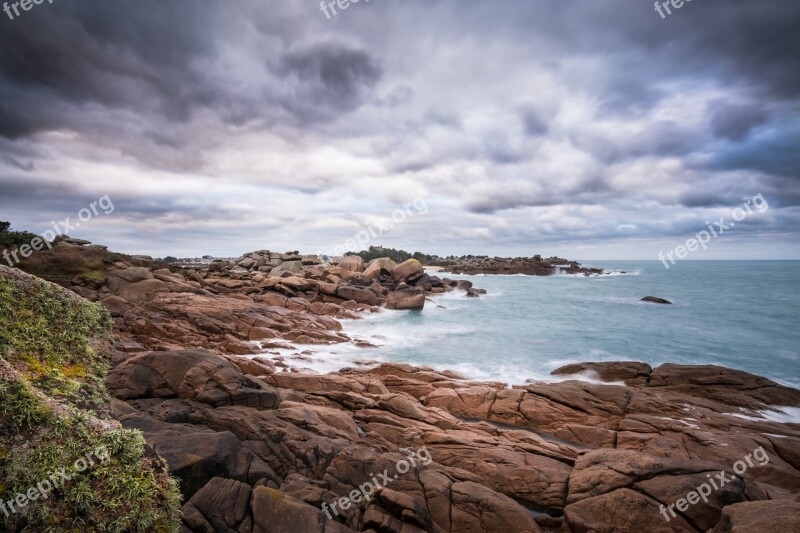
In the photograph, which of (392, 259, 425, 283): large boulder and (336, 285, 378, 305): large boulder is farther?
(392, 259, 425, 283): large boulder

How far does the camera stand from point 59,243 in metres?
32.4

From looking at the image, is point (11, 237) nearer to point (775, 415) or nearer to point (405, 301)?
point (405, 301)

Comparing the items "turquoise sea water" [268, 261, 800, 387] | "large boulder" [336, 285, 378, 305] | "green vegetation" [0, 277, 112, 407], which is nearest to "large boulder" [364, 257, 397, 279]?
"turquoise sea water" [268, 261, 800, 387]

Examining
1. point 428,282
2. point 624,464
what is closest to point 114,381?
point 624,464

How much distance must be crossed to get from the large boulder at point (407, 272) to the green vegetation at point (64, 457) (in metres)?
50.7

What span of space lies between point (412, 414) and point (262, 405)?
16.5 feet

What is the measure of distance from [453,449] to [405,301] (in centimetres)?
3199

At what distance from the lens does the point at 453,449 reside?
33.8ft

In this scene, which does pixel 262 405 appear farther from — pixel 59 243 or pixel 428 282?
pixel 428 282

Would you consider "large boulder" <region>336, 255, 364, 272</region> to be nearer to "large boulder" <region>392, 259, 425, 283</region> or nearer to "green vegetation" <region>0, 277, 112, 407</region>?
"large boulder" <region>392, 259, 425, 283</region>

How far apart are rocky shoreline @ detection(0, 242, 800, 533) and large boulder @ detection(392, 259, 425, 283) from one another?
120ft

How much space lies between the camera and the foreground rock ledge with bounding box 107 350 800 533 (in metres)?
6.12

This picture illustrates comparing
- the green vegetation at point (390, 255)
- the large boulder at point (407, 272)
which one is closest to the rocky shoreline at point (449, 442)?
the large boulder at point (407, 272)

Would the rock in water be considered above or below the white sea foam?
above
